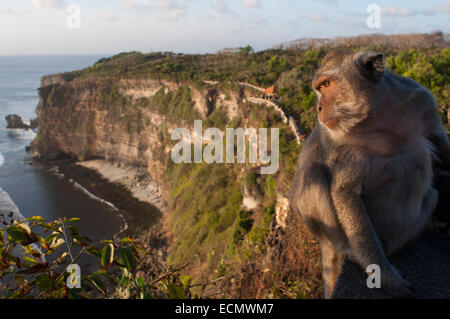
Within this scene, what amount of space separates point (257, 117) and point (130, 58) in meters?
59.7

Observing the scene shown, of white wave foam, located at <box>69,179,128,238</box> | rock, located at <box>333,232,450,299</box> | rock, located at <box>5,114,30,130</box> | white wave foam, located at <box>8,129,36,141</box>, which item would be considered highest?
rock, located at <box>333,232,450,299</box>

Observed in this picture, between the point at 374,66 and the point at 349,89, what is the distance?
0.26 m

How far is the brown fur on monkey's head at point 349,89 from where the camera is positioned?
8.80 ft

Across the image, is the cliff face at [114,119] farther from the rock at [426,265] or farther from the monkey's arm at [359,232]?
the monkey's arm at [359,232]

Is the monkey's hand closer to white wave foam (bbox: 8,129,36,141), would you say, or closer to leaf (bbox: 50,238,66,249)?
leaf (bbox: 50,238,66,249)

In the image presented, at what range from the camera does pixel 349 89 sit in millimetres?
2730

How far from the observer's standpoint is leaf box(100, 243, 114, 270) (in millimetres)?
2338

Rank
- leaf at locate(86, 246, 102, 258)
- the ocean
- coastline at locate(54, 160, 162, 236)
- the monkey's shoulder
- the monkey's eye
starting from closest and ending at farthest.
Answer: leaf at locate(86, 246, 102, 258)
the monkey's shoulder
the monkey's eye
the ocean
coastline at locate(54, 160, 162, 236)

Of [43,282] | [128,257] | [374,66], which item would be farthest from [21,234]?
[374,66]

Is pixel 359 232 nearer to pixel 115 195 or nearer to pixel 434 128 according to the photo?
pixel 434 128

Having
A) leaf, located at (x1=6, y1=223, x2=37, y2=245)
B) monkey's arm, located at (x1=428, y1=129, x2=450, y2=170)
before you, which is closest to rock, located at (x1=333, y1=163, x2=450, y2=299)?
monkey's arm, located at (x1=428, y1=129, x2=450, y2=170)

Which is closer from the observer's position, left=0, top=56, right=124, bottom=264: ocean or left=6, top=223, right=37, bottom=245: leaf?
left=6, top=223, right=37, bottom=245: leaf

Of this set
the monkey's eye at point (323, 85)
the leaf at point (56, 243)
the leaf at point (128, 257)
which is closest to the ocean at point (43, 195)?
the leaf at point (56, 243)
